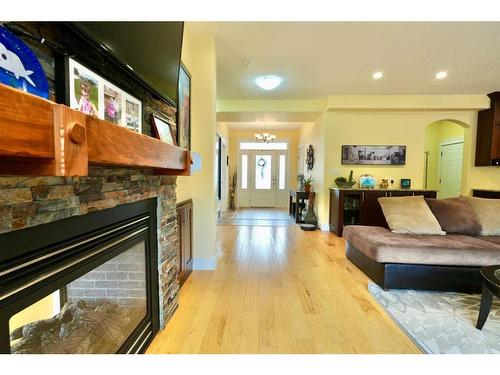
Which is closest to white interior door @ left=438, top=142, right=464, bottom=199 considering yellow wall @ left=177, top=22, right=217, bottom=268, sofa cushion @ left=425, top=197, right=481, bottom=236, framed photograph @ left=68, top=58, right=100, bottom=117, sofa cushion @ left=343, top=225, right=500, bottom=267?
sofa cushion @ left=425, top=197, right=481, bottom=236

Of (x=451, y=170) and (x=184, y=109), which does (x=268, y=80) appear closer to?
(x=184, y=109)

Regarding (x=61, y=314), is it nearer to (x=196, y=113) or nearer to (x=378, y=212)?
(x=196, y=113)

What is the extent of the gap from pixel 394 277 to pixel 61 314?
8.26 feet

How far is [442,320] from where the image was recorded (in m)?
1.82

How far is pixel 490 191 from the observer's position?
15.2ft

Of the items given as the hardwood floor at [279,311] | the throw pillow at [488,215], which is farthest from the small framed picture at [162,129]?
the throw pillow at [488,215]

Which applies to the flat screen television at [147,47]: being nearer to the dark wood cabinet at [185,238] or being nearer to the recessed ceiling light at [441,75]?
the dark wood cabinet at [185,238]

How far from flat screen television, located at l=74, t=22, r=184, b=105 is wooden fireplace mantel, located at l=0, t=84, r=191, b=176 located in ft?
1.54

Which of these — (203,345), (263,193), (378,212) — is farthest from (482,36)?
(263,193)

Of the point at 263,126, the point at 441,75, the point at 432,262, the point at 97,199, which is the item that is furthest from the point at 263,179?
the point at 97,199

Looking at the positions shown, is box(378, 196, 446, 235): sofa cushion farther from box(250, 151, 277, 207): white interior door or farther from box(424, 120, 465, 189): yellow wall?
box(250, 151, 277, 207): white interior door

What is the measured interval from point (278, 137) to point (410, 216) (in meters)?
5.99

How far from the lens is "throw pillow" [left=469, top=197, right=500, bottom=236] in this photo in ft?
8.86

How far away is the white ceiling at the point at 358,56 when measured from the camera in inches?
101
